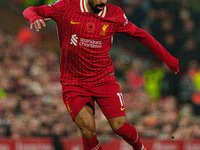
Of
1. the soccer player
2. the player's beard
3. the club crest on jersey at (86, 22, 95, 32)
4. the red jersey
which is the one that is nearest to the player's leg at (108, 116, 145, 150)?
the soccer player

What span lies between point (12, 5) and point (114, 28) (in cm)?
687

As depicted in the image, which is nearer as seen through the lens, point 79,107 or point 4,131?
point 79,107

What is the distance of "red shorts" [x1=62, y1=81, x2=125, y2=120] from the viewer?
4688 millimetres

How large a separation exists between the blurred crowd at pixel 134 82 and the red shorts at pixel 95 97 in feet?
12.7

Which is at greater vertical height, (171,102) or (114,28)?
(114,28)

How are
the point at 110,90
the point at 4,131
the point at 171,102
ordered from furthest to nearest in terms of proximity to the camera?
1. the point at 171,102
2. the point at 4,131
3. the point at 110,90

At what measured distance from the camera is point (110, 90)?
15.8 ft

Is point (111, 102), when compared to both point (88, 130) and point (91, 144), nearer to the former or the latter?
point (88, 130)

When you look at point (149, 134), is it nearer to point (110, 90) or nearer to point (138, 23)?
point (138, 23)

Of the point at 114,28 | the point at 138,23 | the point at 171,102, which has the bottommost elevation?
the point at 171,102

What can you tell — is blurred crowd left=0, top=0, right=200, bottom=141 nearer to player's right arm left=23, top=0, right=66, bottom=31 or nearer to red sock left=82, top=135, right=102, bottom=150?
red sock left=82, top=135, right=102, bottom=150

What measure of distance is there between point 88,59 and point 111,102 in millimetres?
577

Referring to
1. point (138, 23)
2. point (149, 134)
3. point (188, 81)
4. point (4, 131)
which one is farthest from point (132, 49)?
point (4, 131)

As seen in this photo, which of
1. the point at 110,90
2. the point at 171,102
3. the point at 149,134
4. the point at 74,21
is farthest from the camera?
the point at 171,102
